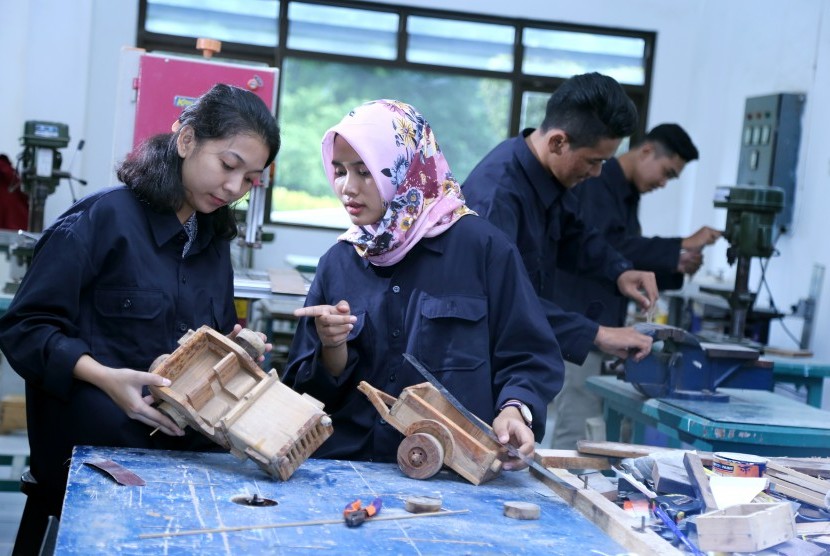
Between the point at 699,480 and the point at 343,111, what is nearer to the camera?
the point at 699,480

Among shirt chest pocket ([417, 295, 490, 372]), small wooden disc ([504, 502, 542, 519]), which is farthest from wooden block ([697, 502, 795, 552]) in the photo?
shirt chest pocket ([417, 295, 490, 372])

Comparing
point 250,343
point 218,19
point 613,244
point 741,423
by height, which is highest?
point 218,19

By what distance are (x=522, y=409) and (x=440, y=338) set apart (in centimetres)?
24

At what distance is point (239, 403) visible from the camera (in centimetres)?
191

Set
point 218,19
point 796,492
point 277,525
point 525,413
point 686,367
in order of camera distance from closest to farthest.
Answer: point 277,525 < point 796,492 < point 525,413 < point 686,367 < point 218,19

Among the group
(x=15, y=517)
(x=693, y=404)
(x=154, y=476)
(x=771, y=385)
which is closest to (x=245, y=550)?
(x=154, y=476)

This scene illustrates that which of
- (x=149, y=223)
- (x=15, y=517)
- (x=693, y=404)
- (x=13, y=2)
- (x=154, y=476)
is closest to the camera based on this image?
(x=154, y=476)

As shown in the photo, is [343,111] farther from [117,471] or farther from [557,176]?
[117,471]

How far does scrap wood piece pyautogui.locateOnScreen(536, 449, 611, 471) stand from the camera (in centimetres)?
219

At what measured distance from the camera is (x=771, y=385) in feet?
11.1

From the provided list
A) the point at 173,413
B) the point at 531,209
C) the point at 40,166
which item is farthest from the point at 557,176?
the point at 40,166

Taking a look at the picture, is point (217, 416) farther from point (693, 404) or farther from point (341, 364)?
point (693, 404)

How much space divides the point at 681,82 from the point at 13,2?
5.03 metres

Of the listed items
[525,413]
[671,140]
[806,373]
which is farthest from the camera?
[671,140]
